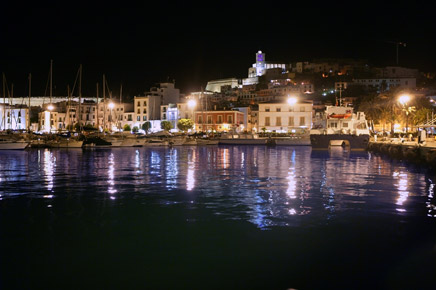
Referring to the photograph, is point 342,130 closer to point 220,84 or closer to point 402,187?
point 402,187

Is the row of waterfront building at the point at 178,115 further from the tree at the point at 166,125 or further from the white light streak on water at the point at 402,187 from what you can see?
the white light streak on water at the point at 402,187

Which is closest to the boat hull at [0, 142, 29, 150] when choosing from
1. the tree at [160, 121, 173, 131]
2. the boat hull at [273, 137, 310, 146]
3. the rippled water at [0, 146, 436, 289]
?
the boat hull at [273, 137, 310, 146]

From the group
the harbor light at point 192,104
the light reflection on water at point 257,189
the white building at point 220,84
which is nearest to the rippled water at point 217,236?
the light reflection on water at point 257,189

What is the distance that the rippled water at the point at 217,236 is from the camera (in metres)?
8.12

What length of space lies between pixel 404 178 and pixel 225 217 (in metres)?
13.4

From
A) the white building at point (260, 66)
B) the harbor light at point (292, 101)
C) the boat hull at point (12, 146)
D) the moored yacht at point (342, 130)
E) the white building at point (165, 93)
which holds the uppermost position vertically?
the white building at point (260, 66)

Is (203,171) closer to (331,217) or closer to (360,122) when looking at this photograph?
(331,217)

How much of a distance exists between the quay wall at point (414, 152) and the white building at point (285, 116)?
39.8 metres

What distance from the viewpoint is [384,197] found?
16.3 metres

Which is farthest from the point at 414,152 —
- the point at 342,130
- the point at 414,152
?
the point at 342,130

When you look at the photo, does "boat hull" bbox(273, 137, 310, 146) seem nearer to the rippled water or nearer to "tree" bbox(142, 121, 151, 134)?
"tree" bbox(142, 121, 151, 134)

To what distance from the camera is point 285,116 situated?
85375 millimetres

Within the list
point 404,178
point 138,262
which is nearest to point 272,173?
point 404,178

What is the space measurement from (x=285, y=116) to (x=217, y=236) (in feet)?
250
